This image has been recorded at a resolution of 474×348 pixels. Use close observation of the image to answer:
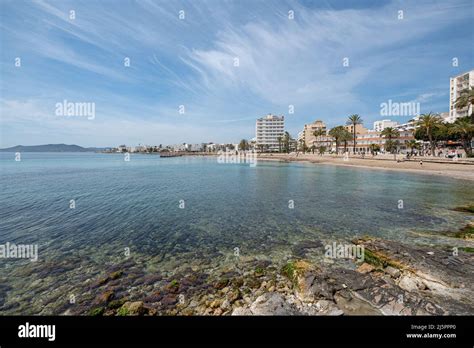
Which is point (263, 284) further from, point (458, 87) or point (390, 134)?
point (458, 87)

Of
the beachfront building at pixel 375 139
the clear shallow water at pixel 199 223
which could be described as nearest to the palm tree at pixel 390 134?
the beachfront building at pixel 375 139

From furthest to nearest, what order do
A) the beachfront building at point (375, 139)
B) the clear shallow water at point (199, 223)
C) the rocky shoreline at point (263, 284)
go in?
the beachfront building at point (375, 139) < the clear shallow water at point (199, 223) < the rocky shoreline at point (263, 284)

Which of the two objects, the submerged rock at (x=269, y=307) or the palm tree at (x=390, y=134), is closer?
the submerged rock at (x=269, y=307)

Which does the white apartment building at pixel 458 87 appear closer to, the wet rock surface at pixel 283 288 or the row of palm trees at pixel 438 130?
the row of palm trees at pixel 438 130

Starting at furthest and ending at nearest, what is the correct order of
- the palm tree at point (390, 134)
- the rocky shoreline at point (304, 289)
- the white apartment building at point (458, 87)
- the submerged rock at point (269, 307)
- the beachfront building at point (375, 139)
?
the beachfront building at point (375, 139) < the white apartment building at point (458, 87) < the palm tree at point (390, 134) < the rocky shoreline at point (304, 289) < the submerged rock at point (269, 307)

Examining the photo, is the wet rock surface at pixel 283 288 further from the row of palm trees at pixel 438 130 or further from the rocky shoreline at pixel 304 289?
the row of palm trees at pixel 438 130

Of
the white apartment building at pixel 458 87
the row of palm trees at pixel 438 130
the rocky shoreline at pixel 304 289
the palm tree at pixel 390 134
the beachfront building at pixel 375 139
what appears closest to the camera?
the rocky shoreline at pixel 304 289

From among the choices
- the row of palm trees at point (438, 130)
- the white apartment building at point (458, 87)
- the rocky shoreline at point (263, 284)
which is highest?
the white apartment building at point (458, 87)

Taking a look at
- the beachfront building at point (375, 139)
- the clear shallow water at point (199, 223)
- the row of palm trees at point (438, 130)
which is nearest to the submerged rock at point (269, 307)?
the clear shallow water at point (199, 223)

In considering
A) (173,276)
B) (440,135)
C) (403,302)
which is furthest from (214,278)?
(440,135)

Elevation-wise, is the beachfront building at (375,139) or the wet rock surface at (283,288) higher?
the beachfront building at (375,139)

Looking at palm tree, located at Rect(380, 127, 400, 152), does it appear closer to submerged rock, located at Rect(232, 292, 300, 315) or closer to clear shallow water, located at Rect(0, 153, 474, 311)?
clear shallow water, located at Rect(0, 153, 474, 311)

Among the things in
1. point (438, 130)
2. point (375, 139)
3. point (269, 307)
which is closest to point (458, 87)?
point (375, 139)

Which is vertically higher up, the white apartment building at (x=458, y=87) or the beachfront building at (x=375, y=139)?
the white apartment building at (x=458, y=87)
